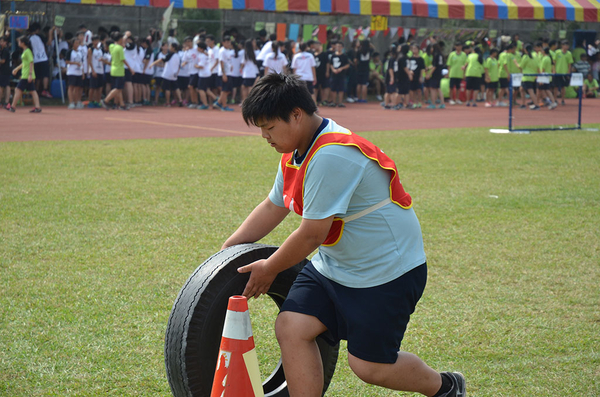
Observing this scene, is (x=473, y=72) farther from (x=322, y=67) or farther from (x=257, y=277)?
(x=257, y=277)

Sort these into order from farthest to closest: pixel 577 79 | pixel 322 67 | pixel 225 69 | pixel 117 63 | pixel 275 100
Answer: pixel 322 67 → pixel 225 69 → pixel 117 63 → pixel 577 79 → pixel 275 100

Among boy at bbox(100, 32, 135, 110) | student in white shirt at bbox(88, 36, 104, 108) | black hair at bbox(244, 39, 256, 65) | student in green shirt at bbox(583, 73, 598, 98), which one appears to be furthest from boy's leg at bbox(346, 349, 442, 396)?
student in green shirt at bbox(583, 73, 598, 98)

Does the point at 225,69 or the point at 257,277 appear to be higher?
the point at 225,69

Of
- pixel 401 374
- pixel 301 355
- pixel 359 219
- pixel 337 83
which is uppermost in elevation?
pixel 337 83

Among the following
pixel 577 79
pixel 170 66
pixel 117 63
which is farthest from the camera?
pixel 170 66

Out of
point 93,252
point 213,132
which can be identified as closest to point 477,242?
point 93,252

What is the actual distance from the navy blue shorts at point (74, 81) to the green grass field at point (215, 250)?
29.3 ft

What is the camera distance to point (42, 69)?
2062 cm

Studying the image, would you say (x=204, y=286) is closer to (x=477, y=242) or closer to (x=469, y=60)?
(x=477, y=242)

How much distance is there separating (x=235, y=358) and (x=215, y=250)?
3.19 m

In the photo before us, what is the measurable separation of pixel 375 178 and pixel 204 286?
33.2 inches

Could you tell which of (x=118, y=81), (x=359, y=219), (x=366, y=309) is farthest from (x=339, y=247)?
(x=118, y=81)

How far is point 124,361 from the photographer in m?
3.61

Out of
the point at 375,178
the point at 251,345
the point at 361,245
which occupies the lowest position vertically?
the point at 251,345
